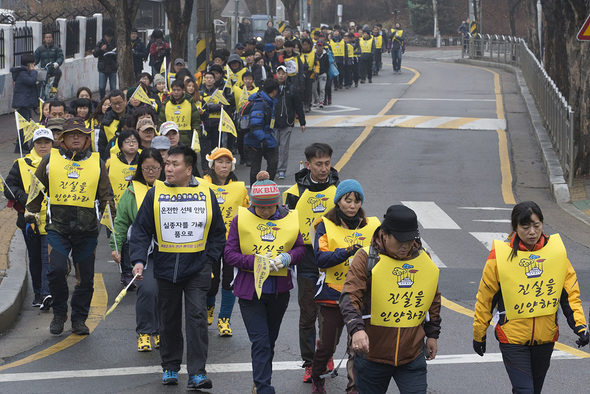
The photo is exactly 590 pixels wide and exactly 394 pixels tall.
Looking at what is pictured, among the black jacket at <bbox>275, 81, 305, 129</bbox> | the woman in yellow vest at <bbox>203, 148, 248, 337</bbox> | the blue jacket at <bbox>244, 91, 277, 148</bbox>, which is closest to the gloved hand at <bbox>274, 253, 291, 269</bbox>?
the woman in yellow vest at <bbox>203, 148, 248, 337</bbox>

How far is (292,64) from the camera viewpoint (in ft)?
79.2

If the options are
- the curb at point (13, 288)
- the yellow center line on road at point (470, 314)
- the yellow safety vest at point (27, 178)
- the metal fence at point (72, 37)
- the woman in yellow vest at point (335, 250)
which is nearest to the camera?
the woman in yellow vest at point (335, 250)

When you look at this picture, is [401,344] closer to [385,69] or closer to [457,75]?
[457,75]

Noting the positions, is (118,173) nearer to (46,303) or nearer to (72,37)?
(46,303)

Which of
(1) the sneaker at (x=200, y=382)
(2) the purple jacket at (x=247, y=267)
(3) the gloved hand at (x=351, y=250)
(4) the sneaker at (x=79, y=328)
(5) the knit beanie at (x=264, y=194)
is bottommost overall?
(4) the sneaker at (x=79, y=328)

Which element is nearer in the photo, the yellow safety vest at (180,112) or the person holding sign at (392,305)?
the person holding sign at (392,305)

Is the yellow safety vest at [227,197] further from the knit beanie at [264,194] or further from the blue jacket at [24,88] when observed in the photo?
the blue jacket at [24,88]

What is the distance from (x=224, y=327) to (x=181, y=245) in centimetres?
190

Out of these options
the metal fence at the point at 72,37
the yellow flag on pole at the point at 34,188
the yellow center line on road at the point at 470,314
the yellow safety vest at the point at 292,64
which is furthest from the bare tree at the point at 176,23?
the yellow flag on pole at the point at 34,188

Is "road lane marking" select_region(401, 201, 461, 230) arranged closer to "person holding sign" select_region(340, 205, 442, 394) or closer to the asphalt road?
the asphalt road

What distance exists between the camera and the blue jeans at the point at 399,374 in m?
6.01

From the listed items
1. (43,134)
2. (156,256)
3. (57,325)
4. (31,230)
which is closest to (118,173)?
(43,134)

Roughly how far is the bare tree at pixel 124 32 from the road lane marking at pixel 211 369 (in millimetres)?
15750

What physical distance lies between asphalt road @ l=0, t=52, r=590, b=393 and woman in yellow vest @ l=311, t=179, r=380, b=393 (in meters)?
0.46
